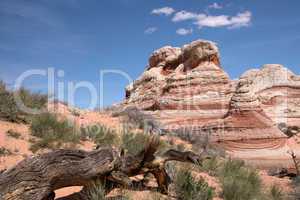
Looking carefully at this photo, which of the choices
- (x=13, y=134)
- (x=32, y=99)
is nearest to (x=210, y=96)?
(x=32, y=99)

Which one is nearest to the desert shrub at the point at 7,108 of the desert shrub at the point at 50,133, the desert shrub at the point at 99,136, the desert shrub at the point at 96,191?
the desert shrub at the point at 50,133

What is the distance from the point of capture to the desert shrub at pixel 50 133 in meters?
7.62

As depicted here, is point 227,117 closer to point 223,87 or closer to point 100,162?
point 223,87

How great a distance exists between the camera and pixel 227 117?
26.2 metres

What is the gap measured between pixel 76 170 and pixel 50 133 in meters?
4.03

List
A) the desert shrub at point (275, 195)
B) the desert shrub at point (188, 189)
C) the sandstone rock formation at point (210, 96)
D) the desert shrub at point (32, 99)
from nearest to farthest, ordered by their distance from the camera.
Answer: the desert shrub at point (188, 189) → the desert shrub at point (275, 195) → the desert shrub at point (32, 99) → the sandstone rock formation at point (210, 96)

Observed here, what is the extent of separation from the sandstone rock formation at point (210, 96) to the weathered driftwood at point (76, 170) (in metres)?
15.4

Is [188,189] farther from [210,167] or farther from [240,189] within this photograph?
[210,167]

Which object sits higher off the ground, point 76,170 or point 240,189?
point 76,170

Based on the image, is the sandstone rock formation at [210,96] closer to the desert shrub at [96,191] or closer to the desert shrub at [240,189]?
the desert shrub at [240,189]

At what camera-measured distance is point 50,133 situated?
26.8 ft

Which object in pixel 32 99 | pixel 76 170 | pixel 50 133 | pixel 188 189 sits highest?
pixel 32 99

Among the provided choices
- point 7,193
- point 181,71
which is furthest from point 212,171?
point 181,71

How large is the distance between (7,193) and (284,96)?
3689cm
